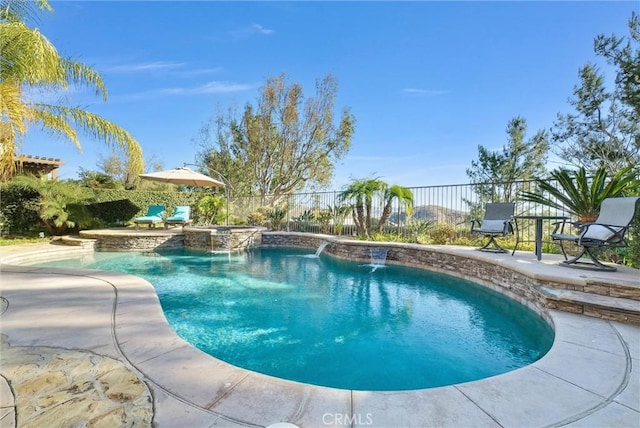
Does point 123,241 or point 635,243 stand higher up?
point 635,243

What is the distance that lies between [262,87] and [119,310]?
1782cm

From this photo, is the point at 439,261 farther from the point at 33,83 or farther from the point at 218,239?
the point at 33,83

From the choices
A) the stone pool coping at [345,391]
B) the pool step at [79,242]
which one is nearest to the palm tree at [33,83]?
the pool step at [79,242]

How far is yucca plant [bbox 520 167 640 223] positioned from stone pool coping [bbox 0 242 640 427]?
11.3 ft

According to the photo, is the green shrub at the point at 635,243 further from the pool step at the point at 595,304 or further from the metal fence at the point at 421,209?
the pool step at the point at 595,304

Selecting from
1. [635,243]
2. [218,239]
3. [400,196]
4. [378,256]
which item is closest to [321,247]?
[378,256]

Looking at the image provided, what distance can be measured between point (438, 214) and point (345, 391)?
849 centimetres

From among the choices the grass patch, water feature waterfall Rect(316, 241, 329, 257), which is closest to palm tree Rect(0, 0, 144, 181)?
the grass patch

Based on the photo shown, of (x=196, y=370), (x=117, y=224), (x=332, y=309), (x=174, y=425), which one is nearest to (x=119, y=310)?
(x=196, y=370)

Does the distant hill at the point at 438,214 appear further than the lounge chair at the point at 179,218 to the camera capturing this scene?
No

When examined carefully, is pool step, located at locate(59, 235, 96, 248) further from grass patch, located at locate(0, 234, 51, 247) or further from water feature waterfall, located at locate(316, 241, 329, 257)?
water feature waterfall, located at locate(316, 241, 329, 257)

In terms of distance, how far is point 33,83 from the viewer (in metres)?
6.34

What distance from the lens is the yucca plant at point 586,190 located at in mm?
5367

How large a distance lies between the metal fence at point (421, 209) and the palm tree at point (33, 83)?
7.30 metres
